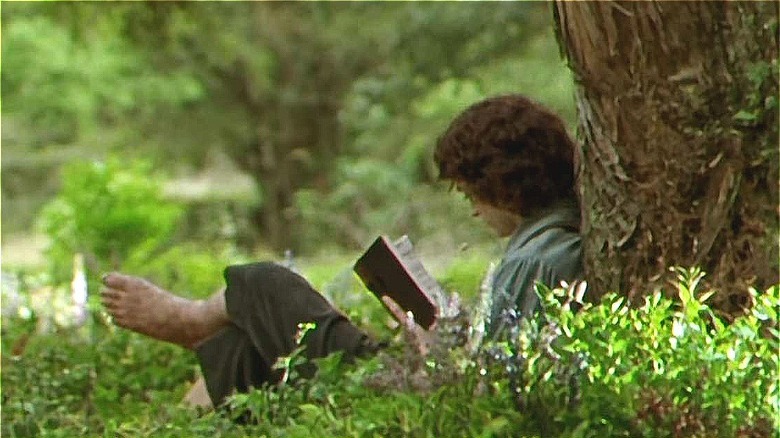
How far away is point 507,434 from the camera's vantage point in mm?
2471

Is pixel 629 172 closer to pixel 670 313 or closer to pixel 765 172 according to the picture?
pixel 765 172

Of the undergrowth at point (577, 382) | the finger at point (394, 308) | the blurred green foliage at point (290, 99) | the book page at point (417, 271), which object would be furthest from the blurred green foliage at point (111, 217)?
the undergrowth at point (577, 382)

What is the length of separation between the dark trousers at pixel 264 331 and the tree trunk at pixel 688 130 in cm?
89

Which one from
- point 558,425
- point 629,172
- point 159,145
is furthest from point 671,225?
point 159,145

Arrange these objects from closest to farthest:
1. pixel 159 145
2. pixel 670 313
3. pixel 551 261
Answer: pixel 670 313
pixel 551 261
pixel 159 145

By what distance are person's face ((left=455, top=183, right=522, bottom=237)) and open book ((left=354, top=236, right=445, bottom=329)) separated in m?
0.32

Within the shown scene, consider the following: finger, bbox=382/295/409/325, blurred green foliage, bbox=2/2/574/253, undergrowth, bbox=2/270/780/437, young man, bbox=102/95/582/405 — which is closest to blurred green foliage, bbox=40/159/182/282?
blurred green foliage, bbox=2/2/574/253

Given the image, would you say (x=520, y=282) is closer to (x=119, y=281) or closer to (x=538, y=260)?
(x=538, y=260)

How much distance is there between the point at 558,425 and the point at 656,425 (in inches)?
6.5

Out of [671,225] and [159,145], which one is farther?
[159,145]

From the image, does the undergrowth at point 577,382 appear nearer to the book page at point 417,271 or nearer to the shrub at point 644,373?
the shrub at point 644,373

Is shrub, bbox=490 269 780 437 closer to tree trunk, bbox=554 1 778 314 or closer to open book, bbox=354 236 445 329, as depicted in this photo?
tree trunk, bbox=554 1 778 314

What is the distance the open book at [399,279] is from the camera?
3.43 m

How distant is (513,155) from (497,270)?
1.12 ft
